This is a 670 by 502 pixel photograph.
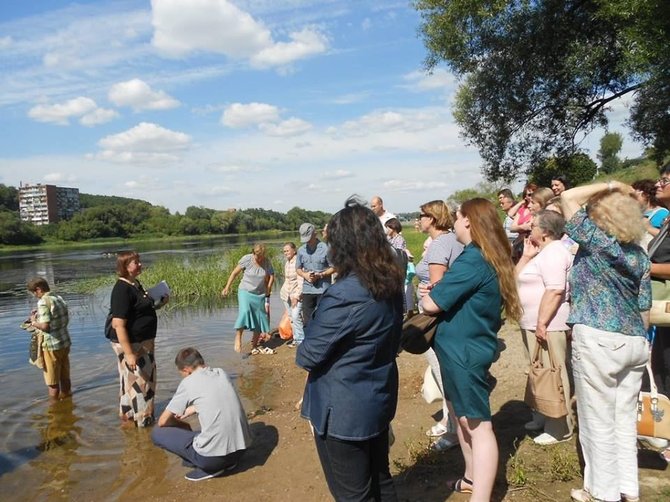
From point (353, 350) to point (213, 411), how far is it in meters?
2.28

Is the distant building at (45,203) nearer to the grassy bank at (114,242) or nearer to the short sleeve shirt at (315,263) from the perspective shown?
the grassy bank at (114,242)

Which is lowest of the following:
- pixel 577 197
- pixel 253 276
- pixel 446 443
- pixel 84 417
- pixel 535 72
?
pixel 84 417

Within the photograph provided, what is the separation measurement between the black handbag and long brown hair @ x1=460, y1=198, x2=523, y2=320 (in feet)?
1.33

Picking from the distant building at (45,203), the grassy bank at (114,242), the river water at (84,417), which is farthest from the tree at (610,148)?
the distant building at (45,203)

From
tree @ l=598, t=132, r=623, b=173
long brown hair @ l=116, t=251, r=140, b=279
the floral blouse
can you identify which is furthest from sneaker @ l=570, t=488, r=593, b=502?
tree @ l=598, t=132, r=623, b=173

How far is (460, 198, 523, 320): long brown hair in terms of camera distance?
8.99 ft

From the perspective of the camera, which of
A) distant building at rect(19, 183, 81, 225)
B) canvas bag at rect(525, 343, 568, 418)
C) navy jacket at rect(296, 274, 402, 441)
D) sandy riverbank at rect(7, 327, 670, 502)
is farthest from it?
distant building at rect(19, 183, 81, 225)

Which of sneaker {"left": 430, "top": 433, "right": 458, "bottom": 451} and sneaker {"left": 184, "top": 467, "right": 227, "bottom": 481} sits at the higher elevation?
sneaker {"left": 430, "top": 433, "right": 458, "bottom": 451}

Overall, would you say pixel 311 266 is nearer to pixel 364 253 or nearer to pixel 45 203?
pixel 364 253

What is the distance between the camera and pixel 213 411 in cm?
415

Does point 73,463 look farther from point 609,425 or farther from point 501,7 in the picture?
point 501,7

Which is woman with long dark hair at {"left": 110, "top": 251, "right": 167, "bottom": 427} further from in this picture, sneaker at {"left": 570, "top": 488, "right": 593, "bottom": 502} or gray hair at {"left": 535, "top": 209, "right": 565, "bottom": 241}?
sneaker at {"left": 570, "top": 488, "right": 593, "bottom": 502}

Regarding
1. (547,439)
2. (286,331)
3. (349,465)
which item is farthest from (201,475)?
(286,331)

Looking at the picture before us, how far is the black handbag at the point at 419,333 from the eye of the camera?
9.24ft
